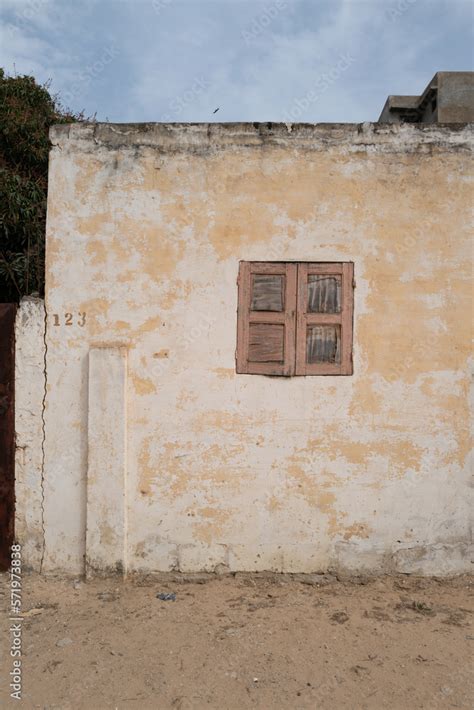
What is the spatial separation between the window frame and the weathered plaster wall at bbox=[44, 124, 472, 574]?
68mm

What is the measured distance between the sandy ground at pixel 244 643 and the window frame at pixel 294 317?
1.68 metres

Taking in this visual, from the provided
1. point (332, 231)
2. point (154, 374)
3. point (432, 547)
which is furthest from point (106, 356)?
point (432, 547)

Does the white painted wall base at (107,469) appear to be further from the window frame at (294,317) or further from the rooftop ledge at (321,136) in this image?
the rooftop ledge at (321,136)

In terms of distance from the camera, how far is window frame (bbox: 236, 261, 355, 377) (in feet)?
14.0

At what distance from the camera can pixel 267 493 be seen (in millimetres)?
4242

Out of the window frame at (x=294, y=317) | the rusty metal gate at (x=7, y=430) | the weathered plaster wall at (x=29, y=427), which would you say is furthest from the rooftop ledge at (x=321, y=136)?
the rusty metal gate at (x=7, y=430)

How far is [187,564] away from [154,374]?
1554 mm

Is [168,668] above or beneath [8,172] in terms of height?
beneath

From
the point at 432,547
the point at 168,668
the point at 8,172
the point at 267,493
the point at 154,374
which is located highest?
the point at 8,172

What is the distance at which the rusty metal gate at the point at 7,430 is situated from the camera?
14.1 feet

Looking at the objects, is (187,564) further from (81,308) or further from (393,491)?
(81,308)

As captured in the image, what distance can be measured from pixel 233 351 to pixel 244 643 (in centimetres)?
209

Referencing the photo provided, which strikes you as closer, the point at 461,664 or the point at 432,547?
the point at 461,664

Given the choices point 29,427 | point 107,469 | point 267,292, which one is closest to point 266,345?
point 267,292
